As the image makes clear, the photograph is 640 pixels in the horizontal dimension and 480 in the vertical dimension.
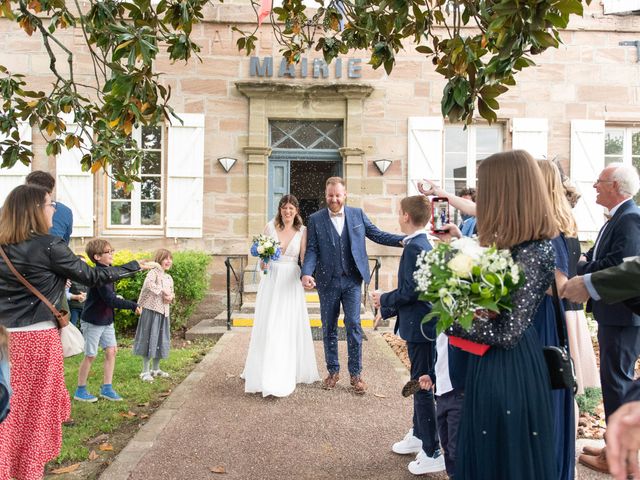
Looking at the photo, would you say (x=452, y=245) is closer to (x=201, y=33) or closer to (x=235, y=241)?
(x=235, y=241)

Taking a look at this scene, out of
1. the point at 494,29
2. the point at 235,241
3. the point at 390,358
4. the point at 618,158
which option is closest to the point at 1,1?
the point at 494,29

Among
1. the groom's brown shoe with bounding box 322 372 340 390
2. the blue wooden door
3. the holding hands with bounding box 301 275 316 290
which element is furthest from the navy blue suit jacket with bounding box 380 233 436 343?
the blue wooden door

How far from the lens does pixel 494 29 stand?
2568 mm

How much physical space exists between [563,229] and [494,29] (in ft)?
3.87

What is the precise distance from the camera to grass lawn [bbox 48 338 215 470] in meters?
4.19

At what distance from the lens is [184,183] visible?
35.8ft

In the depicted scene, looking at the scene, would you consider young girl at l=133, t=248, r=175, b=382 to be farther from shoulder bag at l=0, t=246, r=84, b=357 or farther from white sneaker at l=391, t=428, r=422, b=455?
white sneaker at l=391, t=428, r=422, b=455

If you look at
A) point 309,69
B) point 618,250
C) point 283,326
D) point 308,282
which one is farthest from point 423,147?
point 618,250

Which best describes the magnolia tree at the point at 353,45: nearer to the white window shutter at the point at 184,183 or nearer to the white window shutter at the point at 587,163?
the white window shutter at the point at 184,183

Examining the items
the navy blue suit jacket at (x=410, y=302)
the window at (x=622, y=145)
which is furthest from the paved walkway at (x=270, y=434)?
the window at (x=622, y=145)

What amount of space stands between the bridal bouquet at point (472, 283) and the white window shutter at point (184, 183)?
359 inches

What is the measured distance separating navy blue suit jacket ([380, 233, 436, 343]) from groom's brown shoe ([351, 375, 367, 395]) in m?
1.76

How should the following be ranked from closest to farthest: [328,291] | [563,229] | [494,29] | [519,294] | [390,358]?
[519,294]
[494,29]
[563,229]
[328,291]
[390,358]

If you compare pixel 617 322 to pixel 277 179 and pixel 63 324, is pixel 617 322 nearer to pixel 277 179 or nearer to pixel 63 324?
pixel 63 324
